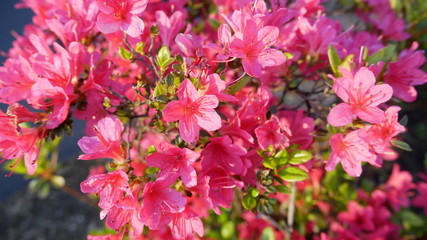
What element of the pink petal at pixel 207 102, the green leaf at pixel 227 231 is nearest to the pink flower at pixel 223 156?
the pink petal at pixel 207 102

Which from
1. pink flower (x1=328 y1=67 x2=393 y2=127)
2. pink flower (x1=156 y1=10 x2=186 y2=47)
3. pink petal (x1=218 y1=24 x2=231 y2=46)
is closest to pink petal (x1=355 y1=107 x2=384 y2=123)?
pink flower (x1=328 y1=67 x2=393 y2=127)

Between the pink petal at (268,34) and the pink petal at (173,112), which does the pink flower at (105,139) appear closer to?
the pink petal at (173,112)

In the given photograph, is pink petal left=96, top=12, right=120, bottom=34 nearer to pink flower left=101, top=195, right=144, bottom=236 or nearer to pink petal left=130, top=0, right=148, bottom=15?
pink petal left=130, top=0, right=148, bottom=15

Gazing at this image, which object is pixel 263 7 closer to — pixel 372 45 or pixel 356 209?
pixel 372 45

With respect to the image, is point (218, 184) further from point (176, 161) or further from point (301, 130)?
point (301, 130)

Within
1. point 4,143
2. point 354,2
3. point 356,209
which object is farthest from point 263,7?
point 354,2

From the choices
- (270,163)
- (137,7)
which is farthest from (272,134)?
(137,7)
